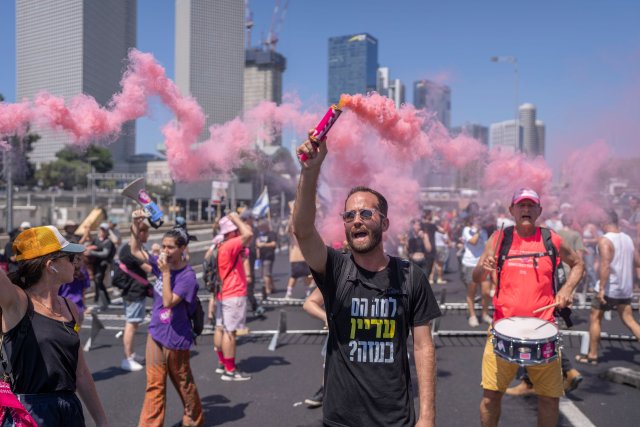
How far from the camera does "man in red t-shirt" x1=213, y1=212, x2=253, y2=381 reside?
6.05 metres

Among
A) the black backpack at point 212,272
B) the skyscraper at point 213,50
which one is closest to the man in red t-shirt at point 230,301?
the black backpack at point 212,272

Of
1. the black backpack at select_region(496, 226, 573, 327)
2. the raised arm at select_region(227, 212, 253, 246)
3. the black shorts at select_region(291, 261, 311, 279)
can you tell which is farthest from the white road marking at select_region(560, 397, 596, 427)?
the black shorts at select_region(291, 261, 311, 279)

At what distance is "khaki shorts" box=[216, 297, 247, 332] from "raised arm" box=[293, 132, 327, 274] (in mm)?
3761

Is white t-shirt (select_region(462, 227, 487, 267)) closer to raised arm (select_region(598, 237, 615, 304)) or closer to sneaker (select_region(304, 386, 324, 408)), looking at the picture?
raised arm (select_region(598, 237, 615, 304))

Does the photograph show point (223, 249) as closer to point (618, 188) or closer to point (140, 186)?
point (140, 186)

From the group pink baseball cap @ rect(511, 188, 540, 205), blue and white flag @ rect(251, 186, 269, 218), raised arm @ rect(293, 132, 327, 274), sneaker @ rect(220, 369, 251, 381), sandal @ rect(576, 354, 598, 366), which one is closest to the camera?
raised arm @ rect(293, 132, 327, 274)

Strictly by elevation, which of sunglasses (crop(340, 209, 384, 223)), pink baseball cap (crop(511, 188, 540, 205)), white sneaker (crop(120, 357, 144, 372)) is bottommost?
white sneaker (crop(120, 357, 144, 372))

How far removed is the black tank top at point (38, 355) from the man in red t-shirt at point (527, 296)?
9.29 ft

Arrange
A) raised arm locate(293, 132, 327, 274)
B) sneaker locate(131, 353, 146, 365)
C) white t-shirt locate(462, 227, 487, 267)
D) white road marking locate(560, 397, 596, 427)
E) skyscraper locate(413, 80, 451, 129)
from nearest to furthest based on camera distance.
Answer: raised arm locate(293, 132, 327, 274), white road marking locate(560, 397, 596, 427), sneaker locate(131, 353, 146, 365), skyscraper locate(413, 80, 451, 129), white t-shirt locate(462, 227, 487, 267)

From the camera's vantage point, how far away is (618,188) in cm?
1494

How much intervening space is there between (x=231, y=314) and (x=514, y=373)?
10.7 feet

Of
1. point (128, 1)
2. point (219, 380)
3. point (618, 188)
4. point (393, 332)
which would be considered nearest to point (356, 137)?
point (219, 380)

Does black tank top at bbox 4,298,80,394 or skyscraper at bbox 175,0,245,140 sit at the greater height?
skyscraper at bbox 175,0,245,140

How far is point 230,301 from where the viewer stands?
620 cm
